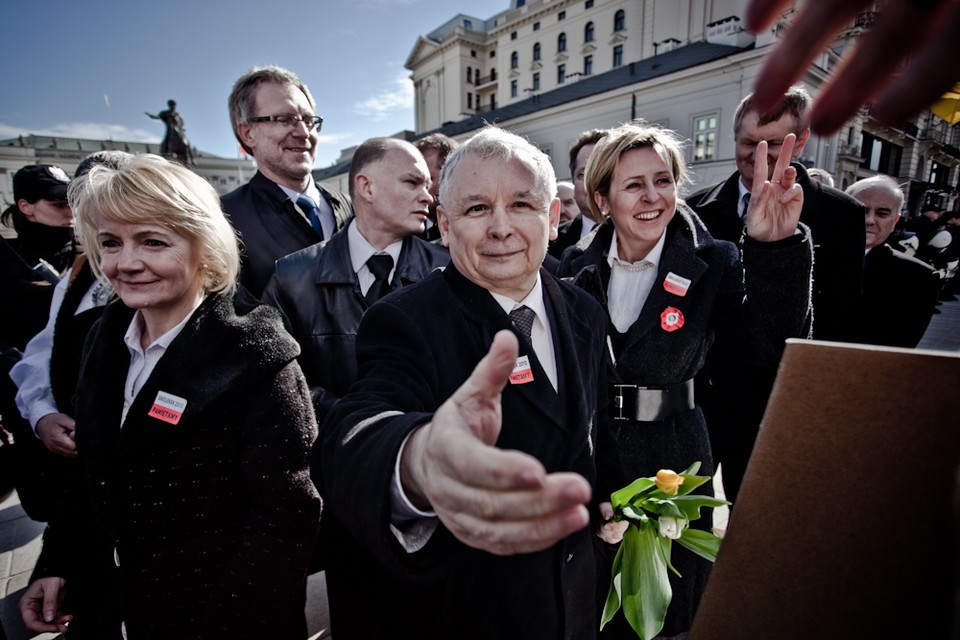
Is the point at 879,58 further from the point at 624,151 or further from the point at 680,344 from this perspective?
the point at 624,151

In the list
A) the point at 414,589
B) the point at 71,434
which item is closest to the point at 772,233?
the point at 414,589

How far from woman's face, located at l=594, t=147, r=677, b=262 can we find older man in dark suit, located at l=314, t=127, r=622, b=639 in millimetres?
492

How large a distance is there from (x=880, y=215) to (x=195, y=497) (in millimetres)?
4666

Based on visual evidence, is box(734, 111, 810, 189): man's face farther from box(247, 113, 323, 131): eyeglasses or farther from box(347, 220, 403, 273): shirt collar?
box(247, 113, 323, 131): eyeglasses

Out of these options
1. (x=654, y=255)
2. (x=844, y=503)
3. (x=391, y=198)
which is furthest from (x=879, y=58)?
(x=391, y=198)

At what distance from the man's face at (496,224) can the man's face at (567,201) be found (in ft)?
10.8

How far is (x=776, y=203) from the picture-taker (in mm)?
1564

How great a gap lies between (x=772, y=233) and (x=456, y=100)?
5533 centimetres

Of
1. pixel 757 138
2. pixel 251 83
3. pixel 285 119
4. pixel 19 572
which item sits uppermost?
pixel 251 83

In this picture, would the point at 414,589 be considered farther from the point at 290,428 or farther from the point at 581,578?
the point at 290,428

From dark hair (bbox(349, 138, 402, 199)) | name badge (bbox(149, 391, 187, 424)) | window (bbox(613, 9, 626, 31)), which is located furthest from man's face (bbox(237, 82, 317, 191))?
window (bbox(613, 9, 626, 31))

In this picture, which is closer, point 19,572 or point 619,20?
point 19,572

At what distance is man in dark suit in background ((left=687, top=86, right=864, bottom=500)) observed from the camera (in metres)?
2.45

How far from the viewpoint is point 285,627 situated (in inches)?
59.7
